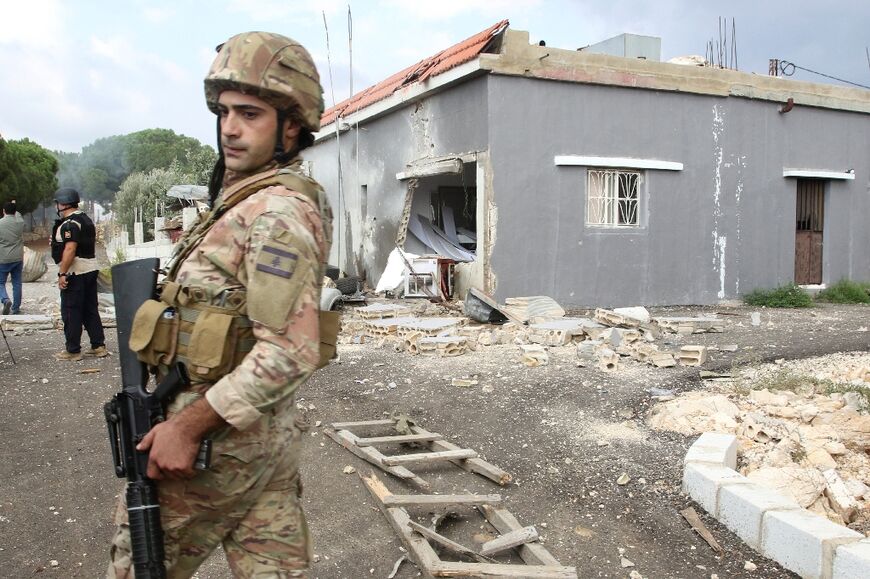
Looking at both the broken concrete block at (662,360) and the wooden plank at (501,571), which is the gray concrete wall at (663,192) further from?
the wooden plank at (501,571)

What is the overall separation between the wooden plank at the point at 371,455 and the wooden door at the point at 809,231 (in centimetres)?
1160

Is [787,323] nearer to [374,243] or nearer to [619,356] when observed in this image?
[619,356]

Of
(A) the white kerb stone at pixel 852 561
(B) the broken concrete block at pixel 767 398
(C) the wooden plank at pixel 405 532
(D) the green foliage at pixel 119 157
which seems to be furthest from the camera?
(D) the green foliage at pixel 119 157

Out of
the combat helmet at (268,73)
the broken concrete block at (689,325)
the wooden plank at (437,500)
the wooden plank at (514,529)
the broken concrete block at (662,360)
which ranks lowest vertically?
the wooden plank at (514,529)

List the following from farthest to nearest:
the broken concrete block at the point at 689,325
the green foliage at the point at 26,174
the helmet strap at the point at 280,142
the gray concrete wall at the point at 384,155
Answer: the green foliage at the point at 26,174
the gray concrete wall at the point at 384,155
the broken concrete block at the point at 689,325
the helmet strap at the point at 280,142

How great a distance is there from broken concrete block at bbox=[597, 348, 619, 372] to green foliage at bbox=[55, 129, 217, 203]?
41509 mm

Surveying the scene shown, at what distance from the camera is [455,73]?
1042 centimetres

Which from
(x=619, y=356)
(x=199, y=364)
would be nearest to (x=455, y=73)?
(x=619, y=356)

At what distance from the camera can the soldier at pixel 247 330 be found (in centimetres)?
154

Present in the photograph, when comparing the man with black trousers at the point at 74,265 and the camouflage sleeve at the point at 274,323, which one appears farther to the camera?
the man with black trousers at the point at 74,265

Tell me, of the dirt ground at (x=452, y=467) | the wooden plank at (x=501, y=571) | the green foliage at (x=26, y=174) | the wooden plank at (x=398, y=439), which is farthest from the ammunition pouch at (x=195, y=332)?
the green foliage at (x=26, y=174)

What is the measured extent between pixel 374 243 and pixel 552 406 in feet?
28.8

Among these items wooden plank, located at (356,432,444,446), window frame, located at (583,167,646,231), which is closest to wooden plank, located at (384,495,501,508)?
wooden plank, located at (356,432,444,446)

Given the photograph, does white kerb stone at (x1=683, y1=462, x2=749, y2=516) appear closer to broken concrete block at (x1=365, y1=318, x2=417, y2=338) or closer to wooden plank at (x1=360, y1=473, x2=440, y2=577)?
wooden plank at (x1=360, y1=473, x2=440, y2=577)
